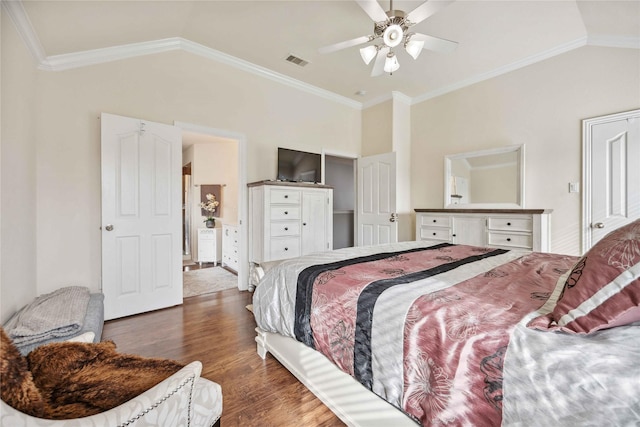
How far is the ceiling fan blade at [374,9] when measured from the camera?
6.33 feet

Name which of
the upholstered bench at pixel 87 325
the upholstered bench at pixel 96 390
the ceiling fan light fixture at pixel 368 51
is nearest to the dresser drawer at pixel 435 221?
the ceiling fan light fixture at pixel 368 51

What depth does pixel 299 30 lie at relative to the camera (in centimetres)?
290

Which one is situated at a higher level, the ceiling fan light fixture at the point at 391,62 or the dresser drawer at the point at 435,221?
the ceiling fan light fixture at the point at 391,62

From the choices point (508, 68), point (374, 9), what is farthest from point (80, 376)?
point (508, 68)

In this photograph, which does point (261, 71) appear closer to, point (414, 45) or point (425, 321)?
point (414, 45)

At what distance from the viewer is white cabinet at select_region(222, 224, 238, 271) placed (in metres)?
4.58

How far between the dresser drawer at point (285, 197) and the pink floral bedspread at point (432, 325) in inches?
79.7

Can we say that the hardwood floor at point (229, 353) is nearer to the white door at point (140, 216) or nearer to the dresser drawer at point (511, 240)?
the white door at point (140, 216)

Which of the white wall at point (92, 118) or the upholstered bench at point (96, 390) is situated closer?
the upholstered bench at point (96, 390)

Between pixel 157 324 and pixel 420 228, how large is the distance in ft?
11.3

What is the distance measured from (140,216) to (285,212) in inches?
62.5

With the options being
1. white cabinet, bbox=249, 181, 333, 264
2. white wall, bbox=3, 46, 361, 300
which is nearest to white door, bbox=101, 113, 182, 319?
white wall, bbox=3, 46, 361, 300

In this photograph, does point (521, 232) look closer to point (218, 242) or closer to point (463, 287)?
point (463, 287)

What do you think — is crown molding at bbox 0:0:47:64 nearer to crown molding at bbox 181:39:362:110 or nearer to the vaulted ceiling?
the vaulted ceiling
